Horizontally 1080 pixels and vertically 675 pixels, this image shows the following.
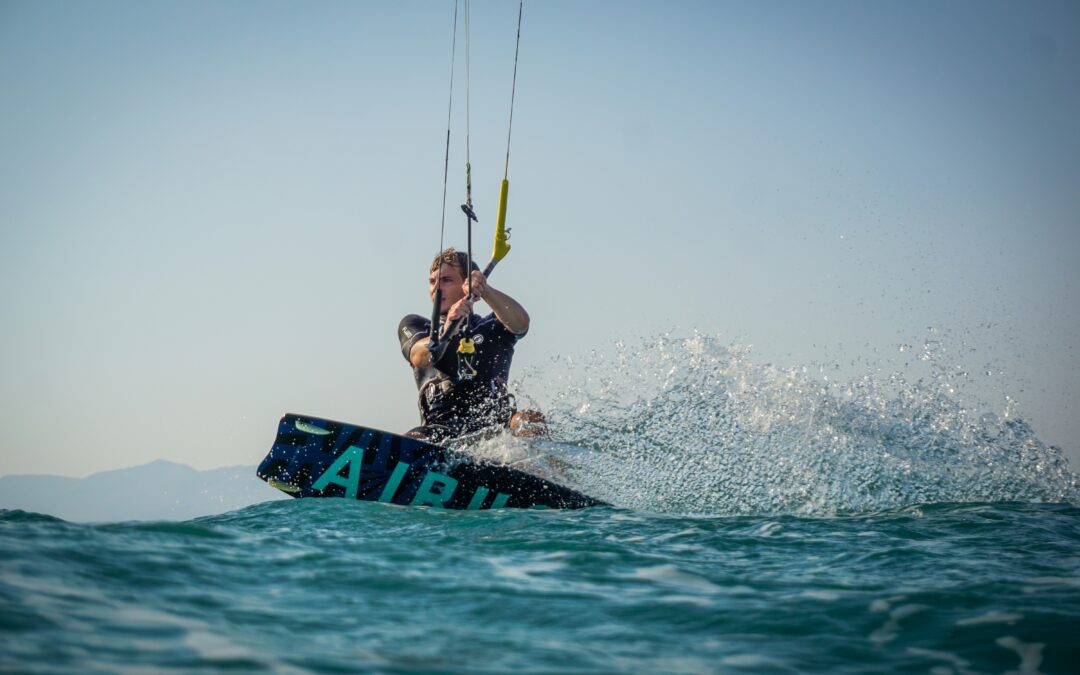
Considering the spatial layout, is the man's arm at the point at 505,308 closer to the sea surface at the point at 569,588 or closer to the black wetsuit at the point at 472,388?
the black wetsuit at the point at 472,388

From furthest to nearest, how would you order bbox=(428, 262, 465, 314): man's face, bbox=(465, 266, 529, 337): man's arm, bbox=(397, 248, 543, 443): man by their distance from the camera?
bbox=(428, 262, 465, 314): man's face < bbox=(397, 248, 543, 443): man < bbox=(465, 266, 529, 337): man's arm

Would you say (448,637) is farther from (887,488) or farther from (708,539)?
(887,488)

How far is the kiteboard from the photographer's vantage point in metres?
6.08

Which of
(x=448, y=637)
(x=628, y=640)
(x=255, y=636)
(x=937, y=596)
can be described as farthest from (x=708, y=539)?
(x=255, y=636)

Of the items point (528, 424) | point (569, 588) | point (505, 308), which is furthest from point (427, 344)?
point (569, 588)

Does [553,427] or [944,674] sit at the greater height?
[553,427]

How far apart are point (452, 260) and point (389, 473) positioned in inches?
80.8

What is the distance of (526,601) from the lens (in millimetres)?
2971

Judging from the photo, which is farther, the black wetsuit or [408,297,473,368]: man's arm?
the black wetsuit

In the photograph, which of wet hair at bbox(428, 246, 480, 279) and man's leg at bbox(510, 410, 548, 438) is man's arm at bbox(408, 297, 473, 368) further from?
man's leg at bbox(510, 410, 548, 438)

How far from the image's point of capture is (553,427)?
276 inches

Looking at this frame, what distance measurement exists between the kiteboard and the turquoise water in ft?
5.43

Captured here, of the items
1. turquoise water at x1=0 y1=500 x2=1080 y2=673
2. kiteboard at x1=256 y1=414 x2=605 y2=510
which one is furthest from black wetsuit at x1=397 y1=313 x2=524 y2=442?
turquoise water at x1=0 y1=500 x2=1080 y2=673

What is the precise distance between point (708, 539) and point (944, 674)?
2.02m
